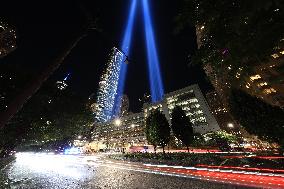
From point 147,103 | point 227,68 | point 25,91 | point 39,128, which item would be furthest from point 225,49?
point 147,103

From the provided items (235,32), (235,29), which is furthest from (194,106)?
(235,29)

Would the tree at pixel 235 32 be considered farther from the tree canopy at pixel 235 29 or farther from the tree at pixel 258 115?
the tree at pixel 258 115

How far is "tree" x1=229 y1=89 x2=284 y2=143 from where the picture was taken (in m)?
18.2

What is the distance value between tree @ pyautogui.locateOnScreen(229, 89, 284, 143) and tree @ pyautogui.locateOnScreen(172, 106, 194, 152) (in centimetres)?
851

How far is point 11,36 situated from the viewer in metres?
42.1

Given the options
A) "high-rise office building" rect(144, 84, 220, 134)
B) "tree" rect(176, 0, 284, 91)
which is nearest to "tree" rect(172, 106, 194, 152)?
"tree" rect(176, 0, 284, 91)

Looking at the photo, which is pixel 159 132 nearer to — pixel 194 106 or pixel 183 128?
pixel 183 128

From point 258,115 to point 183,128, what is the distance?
11416 millimetres

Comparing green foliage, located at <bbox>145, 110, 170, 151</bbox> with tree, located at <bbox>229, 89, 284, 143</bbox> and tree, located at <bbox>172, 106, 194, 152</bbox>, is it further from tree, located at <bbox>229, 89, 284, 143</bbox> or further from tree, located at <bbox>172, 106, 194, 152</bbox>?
tree, located at <bbox>229, 89, 284, 143</bbox>

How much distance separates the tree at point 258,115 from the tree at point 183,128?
8508mm

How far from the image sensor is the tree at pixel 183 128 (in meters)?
28.6

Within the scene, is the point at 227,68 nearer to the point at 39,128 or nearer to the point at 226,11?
the point at 226,11

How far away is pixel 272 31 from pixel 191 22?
1.65 m

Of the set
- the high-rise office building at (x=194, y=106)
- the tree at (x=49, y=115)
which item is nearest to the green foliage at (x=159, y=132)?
the tree at (x=49, y=115)
